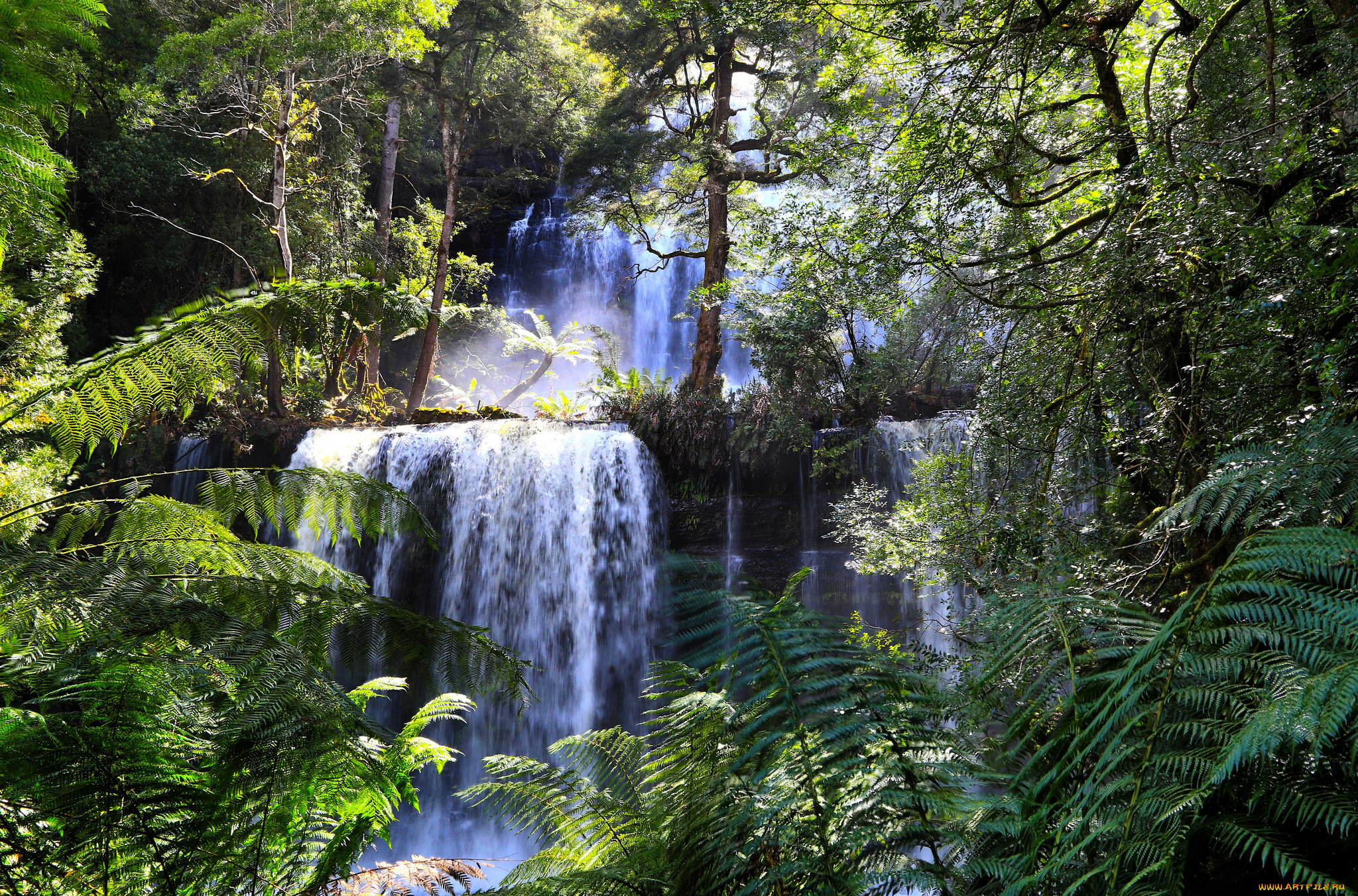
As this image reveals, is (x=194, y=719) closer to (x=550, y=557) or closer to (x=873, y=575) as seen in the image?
(x=550, y=557)

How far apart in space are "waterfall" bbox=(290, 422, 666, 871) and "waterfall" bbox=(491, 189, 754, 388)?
6884 mm

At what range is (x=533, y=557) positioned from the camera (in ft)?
27.8

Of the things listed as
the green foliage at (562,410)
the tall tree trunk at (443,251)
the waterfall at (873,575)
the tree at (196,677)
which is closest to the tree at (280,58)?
the tall tree trunk at (443,251)

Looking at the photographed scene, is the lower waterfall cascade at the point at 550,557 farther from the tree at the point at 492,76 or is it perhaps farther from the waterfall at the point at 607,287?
the waterfall at the point at 607,287

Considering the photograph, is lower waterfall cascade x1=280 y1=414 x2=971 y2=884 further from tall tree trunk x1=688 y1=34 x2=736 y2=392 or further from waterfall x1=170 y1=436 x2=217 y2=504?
waterfall x1=170 y1=436 x2=217 y2=504

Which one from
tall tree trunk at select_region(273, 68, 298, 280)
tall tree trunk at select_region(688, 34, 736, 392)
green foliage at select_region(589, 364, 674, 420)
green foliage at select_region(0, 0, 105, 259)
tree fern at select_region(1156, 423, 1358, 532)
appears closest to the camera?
tree fern at select_region(1156, 423, 1358, 532)

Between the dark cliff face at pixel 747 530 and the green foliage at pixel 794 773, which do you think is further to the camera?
the dark cliff face at pixel 747 530

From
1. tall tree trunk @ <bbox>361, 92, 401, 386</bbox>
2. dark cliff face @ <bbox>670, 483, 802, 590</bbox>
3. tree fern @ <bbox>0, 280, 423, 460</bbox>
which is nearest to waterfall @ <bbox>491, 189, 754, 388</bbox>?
tall tree trunk @ <bbox>361, 92, 401, 386</bbox>

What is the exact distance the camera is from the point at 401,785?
1.93m

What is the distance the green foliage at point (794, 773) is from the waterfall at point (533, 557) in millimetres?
7070

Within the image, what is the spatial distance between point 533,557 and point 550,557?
0.20 m

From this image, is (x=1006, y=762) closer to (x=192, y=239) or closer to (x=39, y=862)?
(x=39, y=862)

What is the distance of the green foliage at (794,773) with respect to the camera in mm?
848

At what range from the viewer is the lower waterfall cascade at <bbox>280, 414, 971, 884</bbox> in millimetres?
7844
